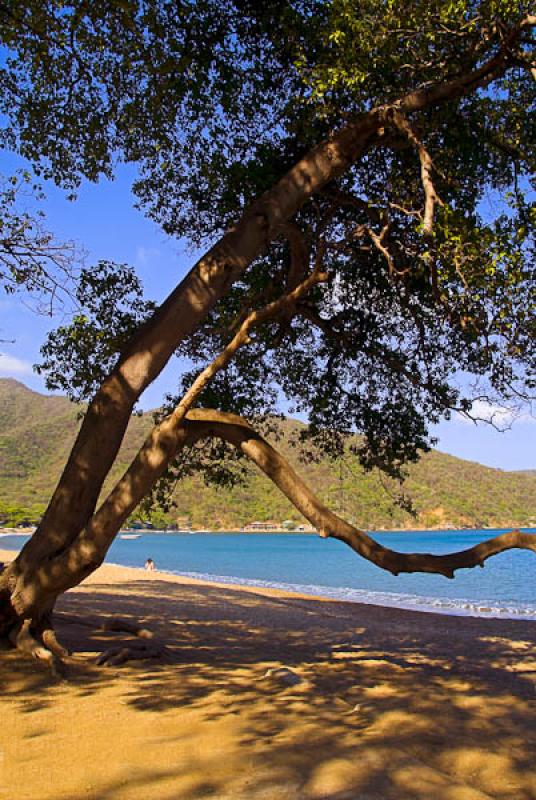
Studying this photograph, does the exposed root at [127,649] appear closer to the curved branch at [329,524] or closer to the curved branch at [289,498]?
the curved branch at [289,498]

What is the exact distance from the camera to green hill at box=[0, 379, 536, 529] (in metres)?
88.0

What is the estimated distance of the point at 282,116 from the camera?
10062 millimetres

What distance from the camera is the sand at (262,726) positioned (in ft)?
12.4

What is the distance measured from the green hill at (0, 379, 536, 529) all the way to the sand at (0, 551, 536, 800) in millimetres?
69759

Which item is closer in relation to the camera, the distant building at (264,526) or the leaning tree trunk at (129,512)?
the leaning tree trunk at (129,512)

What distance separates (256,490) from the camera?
4055 inches

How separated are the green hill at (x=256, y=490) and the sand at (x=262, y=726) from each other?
69.8m

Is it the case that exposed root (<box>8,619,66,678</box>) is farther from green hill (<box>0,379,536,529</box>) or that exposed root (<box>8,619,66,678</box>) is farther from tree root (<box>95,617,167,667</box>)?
green hill (<box>0,379,536,529</box>)

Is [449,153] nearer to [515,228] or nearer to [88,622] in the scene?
[515,228]

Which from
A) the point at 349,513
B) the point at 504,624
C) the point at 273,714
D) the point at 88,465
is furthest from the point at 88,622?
the point at 349,513

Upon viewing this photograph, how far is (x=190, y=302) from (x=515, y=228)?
4.18 meters

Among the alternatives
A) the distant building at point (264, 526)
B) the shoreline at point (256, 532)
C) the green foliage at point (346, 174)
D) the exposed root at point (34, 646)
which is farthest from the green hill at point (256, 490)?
the exposed root at point (34, 646)

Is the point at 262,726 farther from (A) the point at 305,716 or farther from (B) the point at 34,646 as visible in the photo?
(B) the point at 34,646

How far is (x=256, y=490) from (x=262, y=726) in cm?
9877
